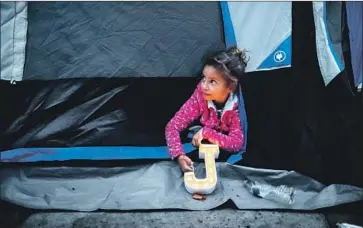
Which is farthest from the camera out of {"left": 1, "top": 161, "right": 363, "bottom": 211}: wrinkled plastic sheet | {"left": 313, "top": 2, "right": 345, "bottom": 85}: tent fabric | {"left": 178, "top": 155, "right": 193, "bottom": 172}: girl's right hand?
{"left": 178, "top": 155, "right": 193, "bottom": 172}: girl's right hand

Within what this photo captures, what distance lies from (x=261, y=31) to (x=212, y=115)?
1.69ft

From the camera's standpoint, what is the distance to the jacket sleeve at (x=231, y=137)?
8.47 feet

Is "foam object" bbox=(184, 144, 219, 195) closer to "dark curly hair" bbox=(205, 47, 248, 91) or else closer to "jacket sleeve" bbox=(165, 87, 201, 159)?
"jacket sleeve" bbox=(165, 87, 201, 159)

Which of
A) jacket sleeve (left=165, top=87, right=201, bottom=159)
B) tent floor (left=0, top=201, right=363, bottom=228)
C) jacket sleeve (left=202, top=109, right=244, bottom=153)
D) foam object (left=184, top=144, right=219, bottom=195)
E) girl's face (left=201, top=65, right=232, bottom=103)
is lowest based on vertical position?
tent floor (left=0, top=201, right=363, bottom=228)

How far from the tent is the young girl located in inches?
3.4

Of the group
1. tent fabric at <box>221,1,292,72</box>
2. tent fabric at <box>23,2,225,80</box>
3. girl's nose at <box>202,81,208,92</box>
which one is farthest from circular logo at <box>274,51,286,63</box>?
girl's nose at <box>202,81,208,92</box>

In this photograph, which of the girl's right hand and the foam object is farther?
the girl's right hand

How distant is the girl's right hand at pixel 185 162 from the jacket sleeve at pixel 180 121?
4cm

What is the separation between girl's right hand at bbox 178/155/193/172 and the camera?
8.32ft

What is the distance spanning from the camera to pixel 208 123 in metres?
2.63

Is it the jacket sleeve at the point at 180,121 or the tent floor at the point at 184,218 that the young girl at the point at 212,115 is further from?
the tent floor at the point at 184,218

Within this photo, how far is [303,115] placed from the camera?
252cm

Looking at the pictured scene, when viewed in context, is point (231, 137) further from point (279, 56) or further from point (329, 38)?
point (329, 38)

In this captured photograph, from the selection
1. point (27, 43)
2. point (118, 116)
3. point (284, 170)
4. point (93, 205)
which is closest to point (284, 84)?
point (284, 170)
